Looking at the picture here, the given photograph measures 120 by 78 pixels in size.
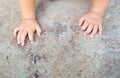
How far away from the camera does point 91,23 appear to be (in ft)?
3.68

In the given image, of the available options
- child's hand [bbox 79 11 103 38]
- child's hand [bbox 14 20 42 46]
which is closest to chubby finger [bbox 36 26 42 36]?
child's hand [bbox 14 20 42 46]

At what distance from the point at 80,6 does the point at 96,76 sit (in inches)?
17.4

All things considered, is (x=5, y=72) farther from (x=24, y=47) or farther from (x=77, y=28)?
(x=77, y=28)

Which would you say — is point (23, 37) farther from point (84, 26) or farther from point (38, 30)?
point (84, 26)

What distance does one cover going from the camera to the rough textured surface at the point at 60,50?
961mm

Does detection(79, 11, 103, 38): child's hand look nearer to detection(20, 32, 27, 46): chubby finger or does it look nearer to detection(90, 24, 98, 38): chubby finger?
detection(90, 24, 98, 38): chubby finger

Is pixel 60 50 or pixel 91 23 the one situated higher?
pixel 91 23

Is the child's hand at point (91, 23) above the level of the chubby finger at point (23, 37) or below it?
above

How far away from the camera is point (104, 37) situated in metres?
1.08

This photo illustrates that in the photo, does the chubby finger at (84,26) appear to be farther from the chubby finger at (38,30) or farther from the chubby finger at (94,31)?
the chubby finger at (38,30)

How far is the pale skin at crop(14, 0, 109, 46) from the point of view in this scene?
41.9 inches

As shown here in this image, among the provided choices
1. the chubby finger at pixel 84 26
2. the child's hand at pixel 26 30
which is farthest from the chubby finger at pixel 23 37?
the chubby finger at pixel 84 26

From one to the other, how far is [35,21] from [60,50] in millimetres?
199

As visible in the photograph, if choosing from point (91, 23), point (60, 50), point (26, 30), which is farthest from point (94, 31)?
point (26, 30)
